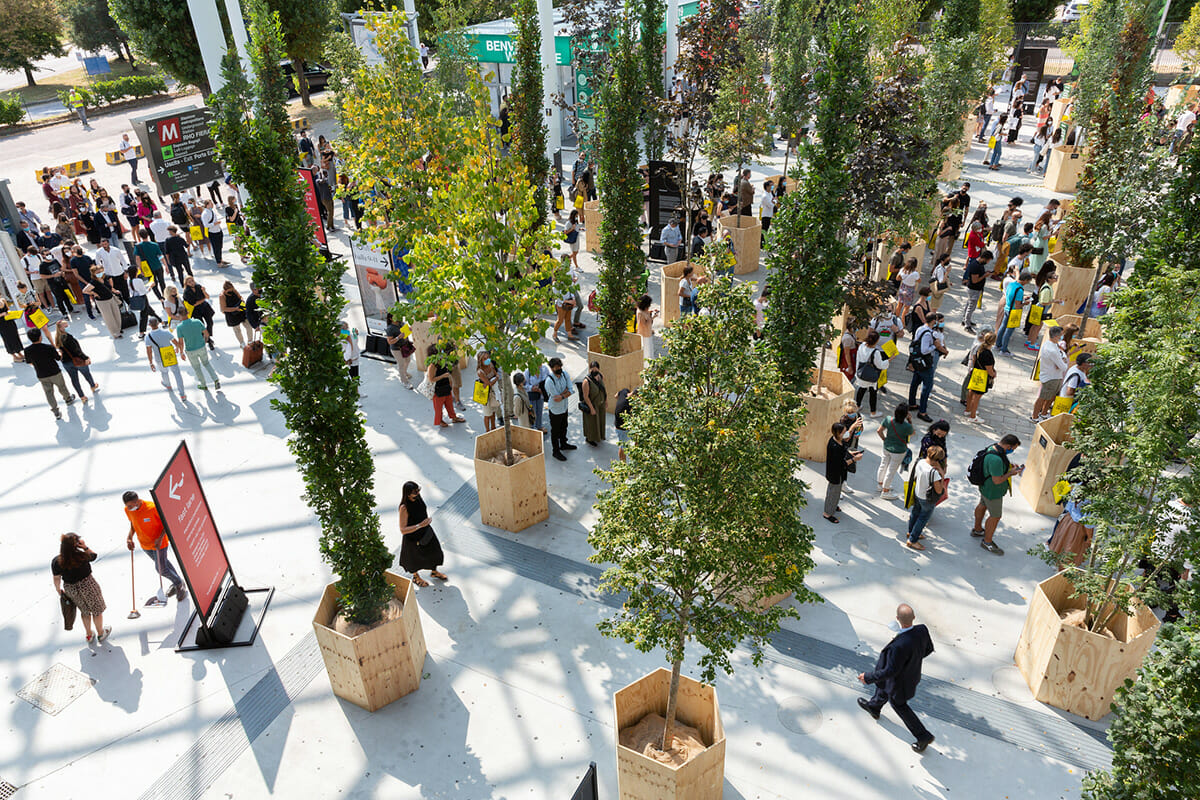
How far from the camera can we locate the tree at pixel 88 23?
48750 mm

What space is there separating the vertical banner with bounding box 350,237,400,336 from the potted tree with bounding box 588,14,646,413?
13.7 ft

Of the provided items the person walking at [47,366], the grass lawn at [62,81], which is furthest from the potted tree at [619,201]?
the grass lawn at [62,81]

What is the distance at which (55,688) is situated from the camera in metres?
8.40

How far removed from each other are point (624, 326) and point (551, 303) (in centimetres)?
295

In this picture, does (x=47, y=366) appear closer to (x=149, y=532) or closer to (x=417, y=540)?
(x=149, y=532)

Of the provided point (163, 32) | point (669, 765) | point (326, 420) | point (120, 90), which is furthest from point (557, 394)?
point (120, 90)

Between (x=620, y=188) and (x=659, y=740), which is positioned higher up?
(x=620, y=188)

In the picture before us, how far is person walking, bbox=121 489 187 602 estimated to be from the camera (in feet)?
29.4

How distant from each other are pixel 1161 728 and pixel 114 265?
1852 cm

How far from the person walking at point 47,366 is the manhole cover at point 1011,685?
14603mm

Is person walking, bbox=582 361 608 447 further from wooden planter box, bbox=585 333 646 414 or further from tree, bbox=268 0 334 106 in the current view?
tree, bbox=268 0 334 106

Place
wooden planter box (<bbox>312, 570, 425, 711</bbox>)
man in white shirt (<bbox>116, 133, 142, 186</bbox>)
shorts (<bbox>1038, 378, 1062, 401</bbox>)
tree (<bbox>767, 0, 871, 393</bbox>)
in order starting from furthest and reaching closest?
man in white shirt (<bbox>116, 133, 142, 186</bbox>) < shorts (<bbox>1038, 378, 1062, 401</bbox>) < tree (<bbox>767, 0, 871, 393</bbox>) < wooden planter box (<bbox>312, 570, 425, 711</bbox>)

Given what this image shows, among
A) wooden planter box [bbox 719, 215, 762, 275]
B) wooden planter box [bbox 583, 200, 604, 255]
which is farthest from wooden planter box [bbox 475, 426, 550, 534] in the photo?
wooden planter box [bbox 583, 200, 604, 255]

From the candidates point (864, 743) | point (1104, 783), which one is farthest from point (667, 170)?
point (1104, 783)
